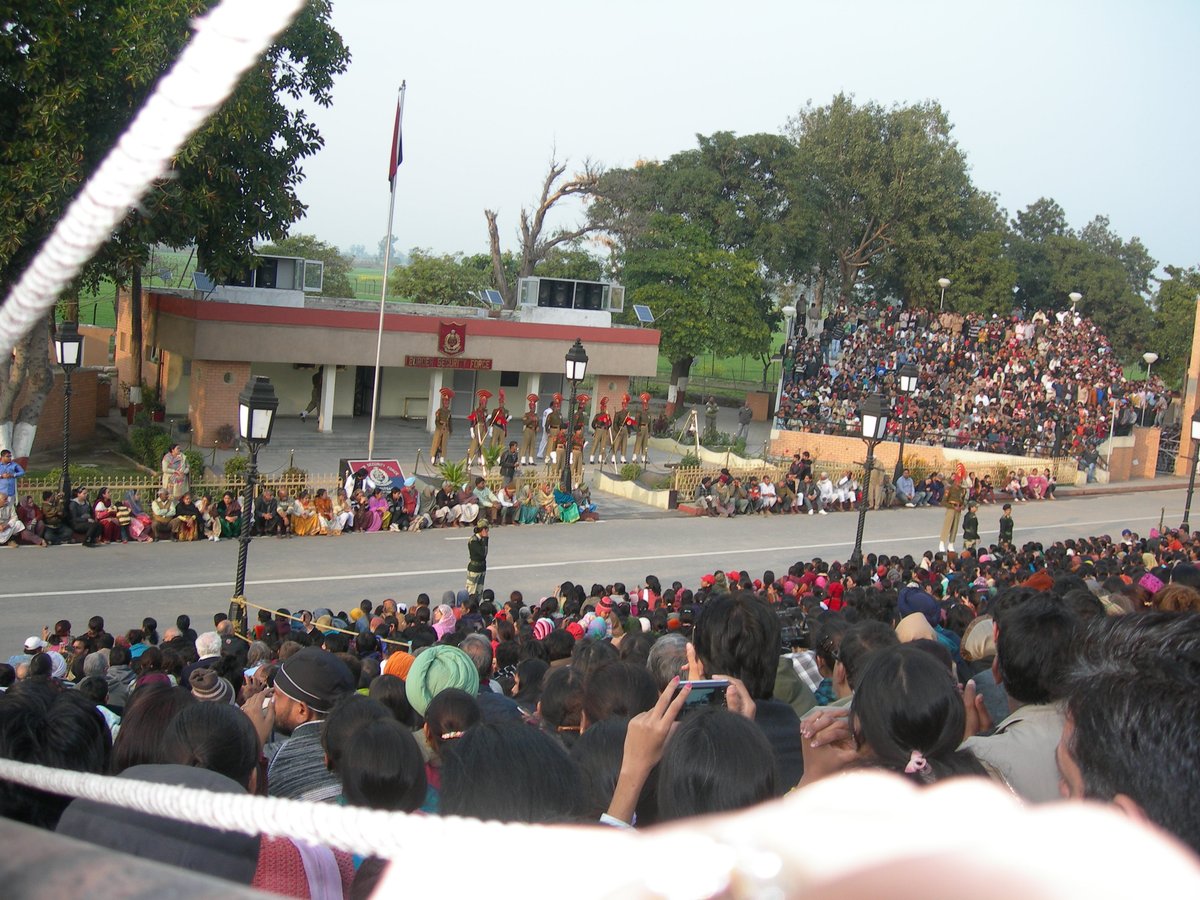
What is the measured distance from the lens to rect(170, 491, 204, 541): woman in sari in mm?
17422

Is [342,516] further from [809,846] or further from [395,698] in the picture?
[809,846]

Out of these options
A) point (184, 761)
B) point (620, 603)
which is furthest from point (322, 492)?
point (184, 761)

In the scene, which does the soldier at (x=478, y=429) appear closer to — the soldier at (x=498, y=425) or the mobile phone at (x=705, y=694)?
the soldier at (x=498, y=425)

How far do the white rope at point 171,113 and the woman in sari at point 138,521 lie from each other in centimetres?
1686

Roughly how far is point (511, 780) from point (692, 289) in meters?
40.8

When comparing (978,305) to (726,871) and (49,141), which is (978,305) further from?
(726,871)

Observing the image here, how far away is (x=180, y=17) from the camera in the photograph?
610 inches

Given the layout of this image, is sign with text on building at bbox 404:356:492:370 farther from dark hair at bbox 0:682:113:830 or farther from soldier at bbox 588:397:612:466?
dark hair at bbox 0:682:113:830

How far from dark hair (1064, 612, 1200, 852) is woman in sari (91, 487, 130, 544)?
16.7 metres

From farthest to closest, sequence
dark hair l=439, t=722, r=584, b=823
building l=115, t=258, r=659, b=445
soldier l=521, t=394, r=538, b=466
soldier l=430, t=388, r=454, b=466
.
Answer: building l=115, t=258, r=659, b=445 → soldier l=521, t=394, r=538, b=466 → soldier l=430, t=388, r=454, b=466 → dark hair l=439, t=722, r=584, b=823

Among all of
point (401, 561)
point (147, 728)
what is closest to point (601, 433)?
point (401, 561)

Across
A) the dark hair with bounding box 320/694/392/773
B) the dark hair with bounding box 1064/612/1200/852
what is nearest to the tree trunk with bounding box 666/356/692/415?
the dark hair with bounding box 320/694/392/773

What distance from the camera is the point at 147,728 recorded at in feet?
12.3

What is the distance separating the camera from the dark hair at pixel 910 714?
348 centimetres
